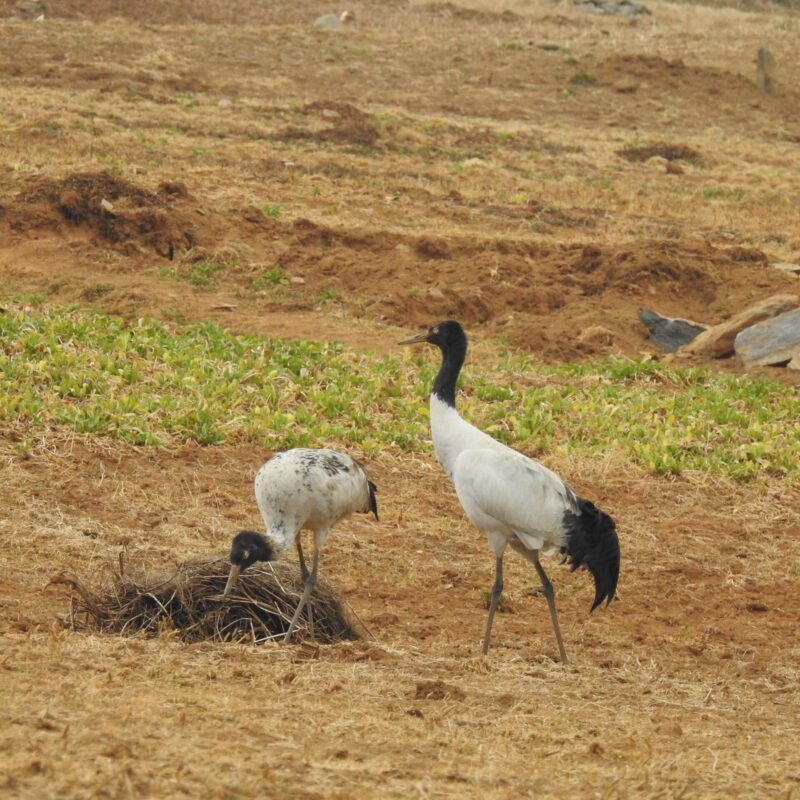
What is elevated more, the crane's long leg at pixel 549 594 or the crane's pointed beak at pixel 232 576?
the crane's pointed beak at pixel 232 576

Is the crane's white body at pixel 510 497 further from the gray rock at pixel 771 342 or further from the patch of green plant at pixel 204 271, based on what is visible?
the patch of green plant at pixel 204 271

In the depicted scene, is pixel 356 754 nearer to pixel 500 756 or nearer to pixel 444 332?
pixel 500 756

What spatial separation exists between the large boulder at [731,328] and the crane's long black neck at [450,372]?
7193mm

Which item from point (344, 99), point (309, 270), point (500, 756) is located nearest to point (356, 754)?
point (500, 756)

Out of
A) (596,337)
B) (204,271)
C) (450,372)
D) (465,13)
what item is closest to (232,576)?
(450,372)

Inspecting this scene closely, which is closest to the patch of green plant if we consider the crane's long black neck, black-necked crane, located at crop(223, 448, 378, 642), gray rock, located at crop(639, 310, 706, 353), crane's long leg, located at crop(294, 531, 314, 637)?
gray rock, located at crop(639, 310, 706, 353)

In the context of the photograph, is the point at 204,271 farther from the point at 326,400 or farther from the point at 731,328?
the point at 731,328

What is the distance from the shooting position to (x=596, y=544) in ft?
24.5

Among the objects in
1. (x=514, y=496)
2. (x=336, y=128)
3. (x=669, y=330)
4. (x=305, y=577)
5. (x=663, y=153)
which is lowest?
(x=669, y=330)

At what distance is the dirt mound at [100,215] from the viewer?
16.2 metres

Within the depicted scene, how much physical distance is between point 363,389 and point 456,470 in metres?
4.50

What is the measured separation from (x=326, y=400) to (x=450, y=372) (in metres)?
3.46

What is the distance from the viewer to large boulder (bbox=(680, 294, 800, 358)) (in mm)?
14898

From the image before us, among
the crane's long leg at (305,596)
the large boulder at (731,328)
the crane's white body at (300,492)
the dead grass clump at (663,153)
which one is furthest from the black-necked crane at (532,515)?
the dead grass clump at (663,153)
